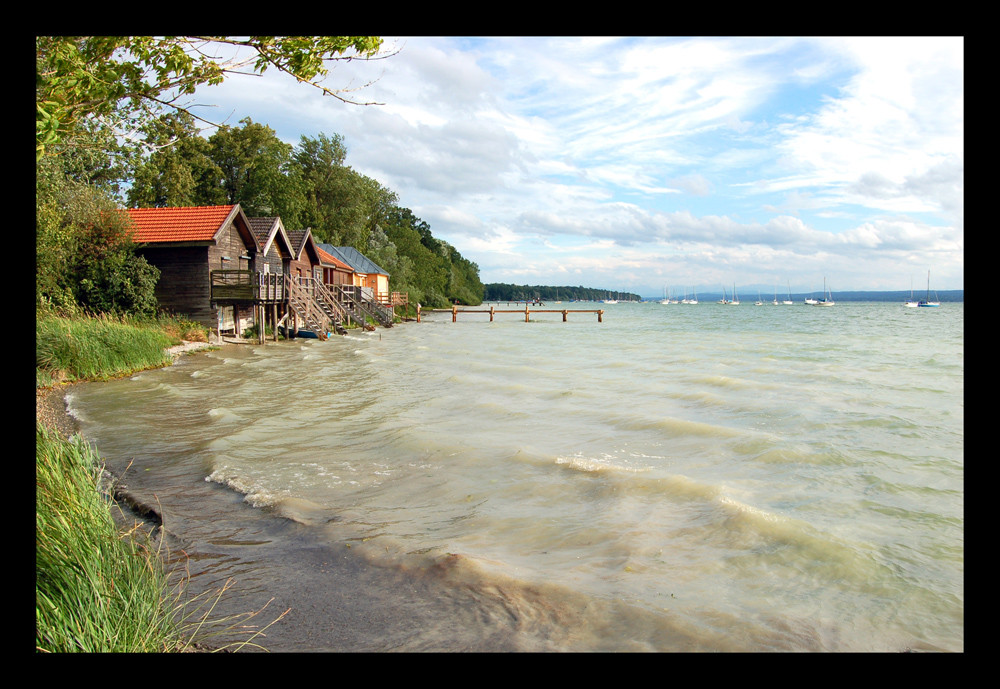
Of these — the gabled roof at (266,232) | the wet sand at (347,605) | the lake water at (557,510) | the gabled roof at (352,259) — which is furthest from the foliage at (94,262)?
the gabled roof at (352,259)

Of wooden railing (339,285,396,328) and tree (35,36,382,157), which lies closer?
tree (35,36,382,157)

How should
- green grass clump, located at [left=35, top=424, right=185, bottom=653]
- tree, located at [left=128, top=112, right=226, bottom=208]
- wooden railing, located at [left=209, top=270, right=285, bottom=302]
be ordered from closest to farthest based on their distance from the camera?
1. green grass clump, located at [left=35, top=424, right=185, bottom=653]
2. wooden railing, located at [left=209, top=270, right=285, bottom=302]
3. tree, located at [left=128, top=112, right=226, bottom=208]

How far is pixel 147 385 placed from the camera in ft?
50.6

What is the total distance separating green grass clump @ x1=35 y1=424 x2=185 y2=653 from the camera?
3070mm

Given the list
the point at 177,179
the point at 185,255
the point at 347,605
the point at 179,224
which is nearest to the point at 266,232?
the point at 179,224

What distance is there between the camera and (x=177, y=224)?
27328 mm

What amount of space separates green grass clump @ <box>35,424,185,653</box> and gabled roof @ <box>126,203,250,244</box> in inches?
985

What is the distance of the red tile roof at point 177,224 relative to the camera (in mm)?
26656

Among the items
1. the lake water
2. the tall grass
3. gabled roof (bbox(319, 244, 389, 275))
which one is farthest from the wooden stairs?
the lake water

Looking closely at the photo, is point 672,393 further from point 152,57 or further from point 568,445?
point 152,57

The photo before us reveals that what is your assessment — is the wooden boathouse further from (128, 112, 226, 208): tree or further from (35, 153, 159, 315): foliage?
(128, 112, 226, 208): tree

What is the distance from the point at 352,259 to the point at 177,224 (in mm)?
29665
